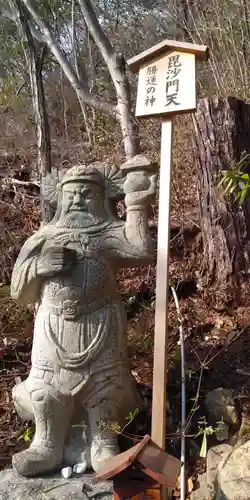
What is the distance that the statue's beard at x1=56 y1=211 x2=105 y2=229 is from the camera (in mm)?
2828

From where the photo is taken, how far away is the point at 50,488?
98.7 inches

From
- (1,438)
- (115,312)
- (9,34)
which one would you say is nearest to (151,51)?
(115,312)

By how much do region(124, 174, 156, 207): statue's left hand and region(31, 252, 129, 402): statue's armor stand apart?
35 cm

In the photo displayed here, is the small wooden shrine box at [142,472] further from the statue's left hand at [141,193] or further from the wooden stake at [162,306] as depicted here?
the statue's left hand at [141,193]

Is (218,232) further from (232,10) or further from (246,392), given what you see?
(232,10)

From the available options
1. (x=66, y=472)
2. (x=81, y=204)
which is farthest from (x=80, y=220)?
(x=66, y=472)

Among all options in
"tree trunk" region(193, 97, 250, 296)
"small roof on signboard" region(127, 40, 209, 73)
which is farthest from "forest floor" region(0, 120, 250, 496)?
"small roof on signboard" region(127, 40, 209, 73)

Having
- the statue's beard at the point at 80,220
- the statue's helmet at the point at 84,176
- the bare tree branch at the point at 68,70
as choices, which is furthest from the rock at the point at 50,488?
the bare tree branch at the point at 68,70

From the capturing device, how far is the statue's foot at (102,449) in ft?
8.53

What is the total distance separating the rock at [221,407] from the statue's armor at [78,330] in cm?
70

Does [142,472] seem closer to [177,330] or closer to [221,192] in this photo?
[177,330]

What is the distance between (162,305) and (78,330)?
0.49 metres

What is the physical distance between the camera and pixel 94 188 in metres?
2.87

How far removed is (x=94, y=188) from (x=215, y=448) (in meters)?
1.63
